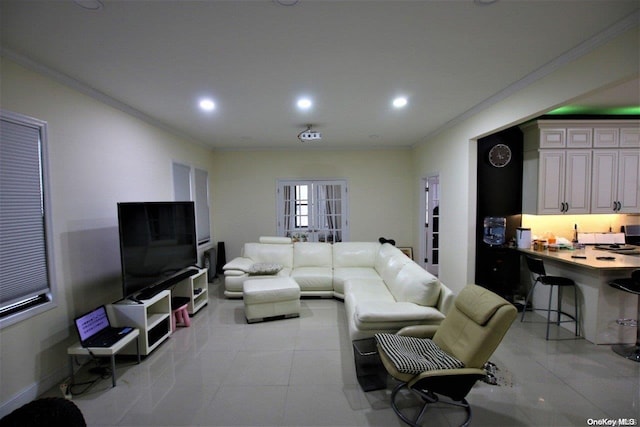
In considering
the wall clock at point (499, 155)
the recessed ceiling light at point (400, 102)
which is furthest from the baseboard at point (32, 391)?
the wall clock at point (499, 155)

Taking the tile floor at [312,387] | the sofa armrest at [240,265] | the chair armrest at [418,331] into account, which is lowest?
the tile floor at [312,387]

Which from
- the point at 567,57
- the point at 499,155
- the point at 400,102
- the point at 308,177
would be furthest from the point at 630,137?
the point at 308,177

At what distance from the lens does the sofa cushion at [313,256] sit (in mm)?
5117

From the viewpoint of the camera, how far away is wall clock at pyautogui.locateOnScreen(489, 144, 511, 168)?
4.06 metres

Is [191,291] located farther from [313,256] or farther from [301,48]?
[301,48]

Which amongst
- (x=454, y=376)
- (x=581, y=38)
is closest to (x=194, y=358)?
(x=454, y=376)

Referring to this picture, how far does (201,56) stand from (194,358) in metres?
2.77

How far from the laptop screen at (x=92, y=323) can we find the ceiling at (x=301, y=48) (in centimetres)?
212

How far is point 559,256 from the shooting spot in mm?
3400

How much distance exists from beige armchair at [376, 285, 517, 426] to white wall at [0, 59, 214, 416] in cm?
273

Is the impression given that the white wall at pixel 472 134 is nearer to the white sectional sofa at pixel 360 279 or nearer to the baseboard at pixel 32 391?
the white sectional sofa at pixel 360 279

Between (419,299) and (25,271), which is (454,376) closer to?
(419,299)

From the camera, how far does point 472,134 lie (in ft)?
12.2

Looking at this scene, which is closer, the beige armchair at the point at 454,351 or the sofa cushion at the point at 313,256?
the beige armchair at the point at 454,351
